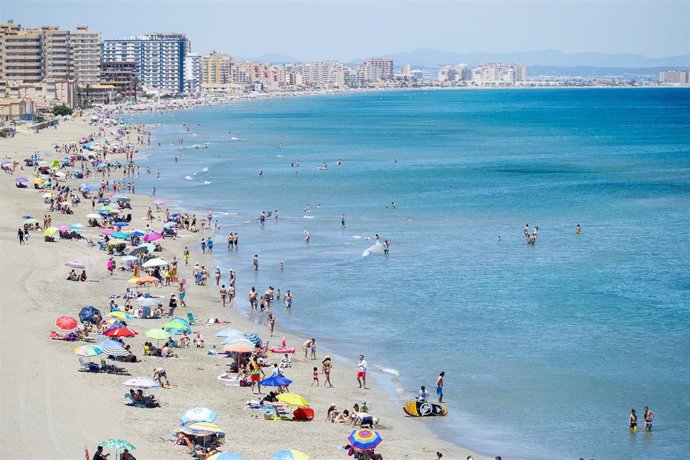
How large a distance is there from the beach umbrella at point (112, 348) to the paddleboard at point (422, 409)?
27.0ft

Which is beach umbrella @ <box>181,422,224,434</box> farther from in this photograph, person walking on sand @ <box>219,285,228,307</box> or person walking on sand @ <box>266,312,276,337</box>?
person walking on sand @ <box>219,285,228,307</box>

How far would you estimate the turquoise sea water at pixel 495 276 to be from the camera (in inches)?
1101

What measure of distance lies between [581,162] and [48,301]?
74.8 m

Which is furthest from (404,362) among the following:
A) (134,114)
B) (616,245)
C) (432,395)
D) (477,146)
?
(134,114)

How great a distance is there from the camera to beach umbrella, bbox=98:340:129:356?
2836cm

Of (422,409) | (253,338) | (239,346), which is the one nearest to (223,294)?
(253,338)

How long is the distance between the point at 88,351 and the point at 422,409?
931 centimetres

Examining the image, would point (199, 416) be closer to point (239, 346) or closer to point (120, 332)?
point (239, 346)

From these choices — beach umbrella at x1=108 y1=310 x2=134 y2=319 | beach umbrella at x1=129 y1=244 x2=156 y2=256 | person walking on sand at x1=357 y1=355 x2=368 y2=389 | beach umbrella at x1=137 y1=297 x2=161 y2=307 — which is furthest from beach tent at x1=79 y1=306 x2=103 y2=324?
beach umbrella at x1=129 y1=244 x2=156 y2=256

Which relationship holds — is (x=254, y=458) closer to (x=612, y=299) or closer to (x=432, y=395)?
(x=432, y=395)

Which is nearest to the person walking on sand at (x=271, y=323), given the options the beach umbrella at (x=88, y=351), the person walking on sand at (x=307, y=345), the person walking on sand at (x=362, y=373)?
the person walking on sand at (x=307, y=345)

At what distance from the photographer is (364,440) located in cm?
2255

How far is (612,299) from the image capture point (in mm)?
40469

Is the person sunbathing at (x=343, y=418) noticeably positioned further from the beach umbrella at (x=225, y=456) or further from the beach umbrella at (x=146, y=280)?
the beach umbrella at (x=146, y=280)
